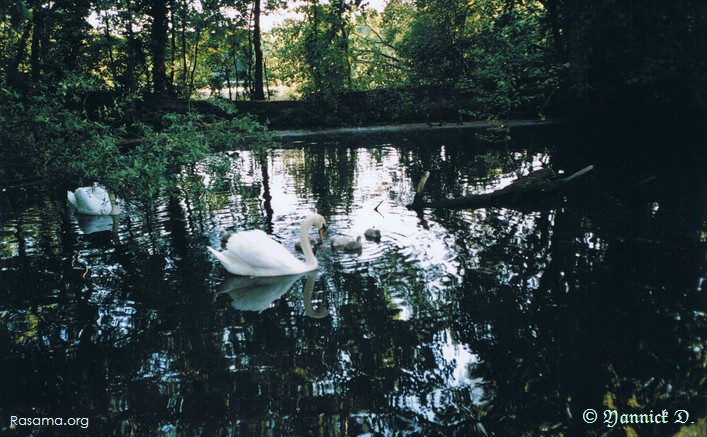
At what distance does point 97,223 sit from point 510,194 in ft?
29.7

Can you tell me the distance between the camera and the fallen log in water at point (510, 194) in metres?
11.2

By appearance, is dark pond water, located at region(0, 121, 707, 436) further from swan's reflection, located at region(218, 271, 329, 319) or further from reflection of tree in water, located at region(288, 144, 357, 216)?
reflection of tree in water, located at region(288, 144, 357, 216)

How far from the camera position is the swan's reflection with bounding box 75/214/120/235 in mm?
10750

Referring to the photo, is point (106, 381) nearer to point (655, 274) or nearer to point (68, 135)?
point (68, 135)

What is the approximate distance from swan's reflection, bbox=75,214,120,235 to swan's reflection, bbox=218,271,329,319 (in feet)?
14.9

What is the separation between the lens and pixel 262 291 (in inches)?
283

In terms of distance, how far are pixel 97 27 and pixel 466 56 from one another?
68.4ft

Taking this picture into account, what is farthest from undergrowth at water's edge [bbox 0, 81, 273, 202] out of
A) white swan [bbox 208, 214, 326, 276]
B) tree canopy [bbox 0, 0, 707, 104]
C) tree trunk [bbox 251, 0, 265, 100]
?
tree trunk [bbox 251, 0, 265, 100]

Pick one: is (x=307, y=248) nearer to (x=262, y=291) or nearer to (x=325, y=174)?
(x=262, y=291)

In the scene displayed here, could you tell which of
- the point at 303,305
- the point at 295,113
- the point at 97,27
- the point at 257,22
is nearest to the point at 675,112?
the point at 303,305

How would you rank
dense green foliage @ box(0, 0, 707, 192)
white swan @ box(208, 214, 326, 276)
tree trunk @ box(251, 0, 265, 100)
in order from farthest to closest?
tree trunk @ box(251, 0, 265, 100) → white swan @ box(208, 214, 326, 276) → dense green foliage @ box(0, 0, 707, 192)

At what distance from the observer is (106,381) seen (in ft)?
16.3

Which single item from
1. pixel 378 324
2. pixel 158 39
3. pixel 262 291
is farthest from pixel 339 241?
pixel 158 39

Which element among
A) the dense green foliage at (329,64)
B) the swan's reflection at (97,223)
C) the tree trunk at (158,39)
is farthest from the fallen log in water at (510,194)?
the tree trunk at (158,39)
